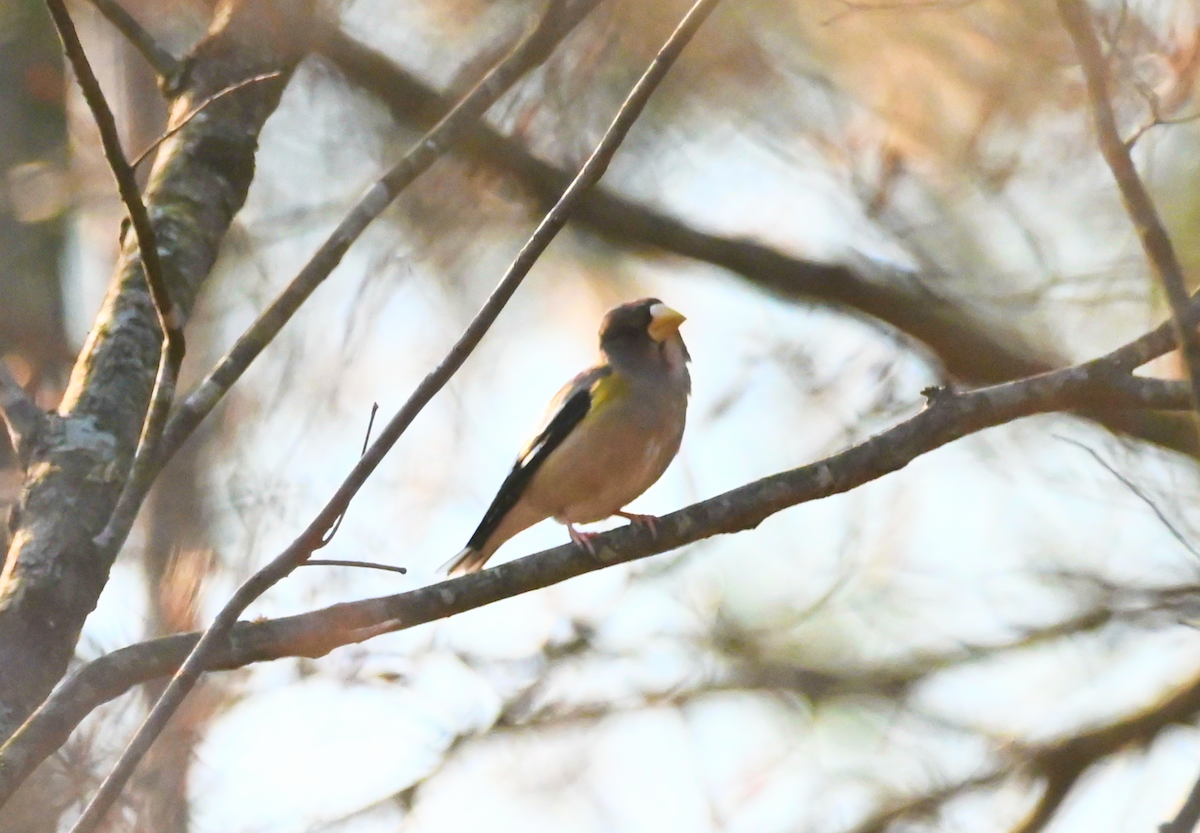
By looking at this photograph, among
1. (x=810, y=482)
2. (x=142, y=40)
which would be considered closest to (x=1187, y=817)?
(x=810, y=482)

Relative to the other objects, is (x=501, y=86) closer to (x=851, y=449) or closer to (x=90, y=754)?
(x=851, y=449)

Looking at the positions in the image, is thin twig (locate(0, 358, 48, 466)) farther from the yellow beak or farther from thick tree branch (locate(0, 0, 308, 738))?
the yellow beak

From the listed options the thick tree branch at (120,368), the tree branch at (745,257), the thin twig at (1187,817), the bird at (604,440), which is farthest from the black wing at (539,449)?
the thin twig at (1187,817)

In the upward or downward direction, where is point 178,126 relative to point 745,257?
downward

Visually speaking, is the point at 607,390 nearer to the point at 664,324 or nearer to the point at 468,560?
the point at 664,324

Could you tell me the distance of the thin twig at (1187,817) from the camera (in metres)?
2.41

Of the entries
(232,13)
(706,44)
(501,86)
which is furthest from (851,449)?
(706,44)

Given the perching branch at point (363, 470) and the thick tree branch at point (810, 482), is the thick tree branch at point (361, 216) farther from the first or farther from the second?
the thick tree branch at point (810, 482)

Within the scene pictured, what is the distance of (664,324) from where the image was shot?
18.9 feet

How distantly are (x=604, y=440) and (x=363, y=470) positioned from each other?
2.37 meters

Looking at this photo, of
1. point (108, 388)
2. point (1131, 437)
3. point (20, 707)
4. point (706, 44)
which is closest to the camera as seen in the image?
point (20, 707)

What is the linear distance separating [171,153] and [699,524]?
207cm

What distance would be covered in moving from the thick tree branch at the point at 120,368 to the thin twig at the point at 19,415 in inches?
1.3

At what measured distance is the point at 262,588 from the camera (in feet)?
9.18
